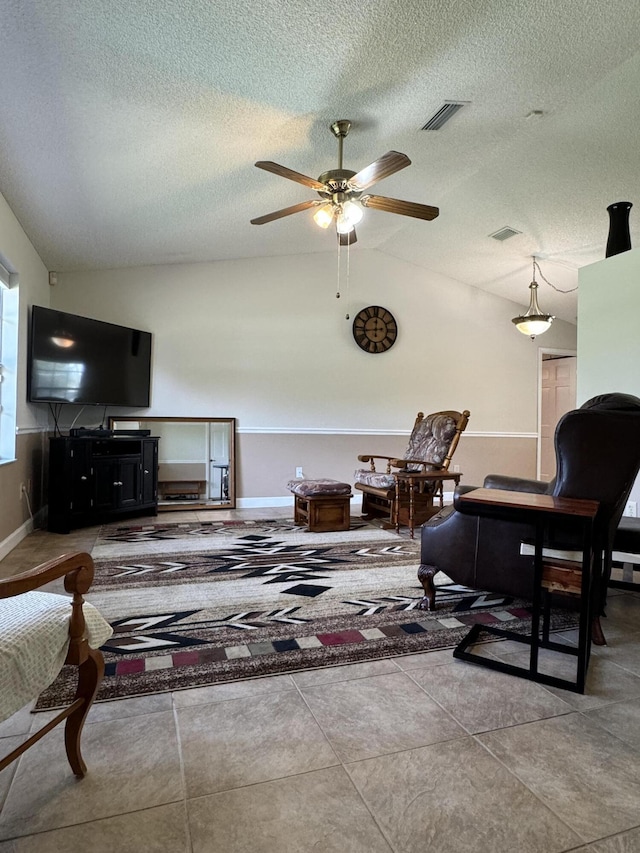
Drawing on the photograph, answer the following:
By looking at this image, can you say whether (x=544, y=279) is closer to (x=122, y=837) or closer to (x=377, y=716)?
(x=377, y=716)

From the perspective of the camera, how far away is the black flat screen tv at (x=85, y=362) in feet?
13.0

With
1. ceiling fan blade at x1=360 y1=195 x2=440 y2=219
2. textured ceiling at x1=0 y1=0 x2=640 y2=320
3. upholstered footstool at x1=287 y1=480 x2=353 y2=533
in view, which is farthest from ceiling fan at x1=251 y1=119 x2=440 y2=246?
upholstered footstool at x1=287 y1=480 x2=353 y2=533

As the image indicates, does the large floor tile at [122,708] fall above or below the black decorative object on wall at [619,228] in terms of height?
below

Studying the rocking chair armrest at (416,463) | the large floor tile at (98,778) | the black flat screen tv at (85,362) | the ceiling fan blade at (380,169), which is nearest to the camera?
the large floor tile at (98,778)

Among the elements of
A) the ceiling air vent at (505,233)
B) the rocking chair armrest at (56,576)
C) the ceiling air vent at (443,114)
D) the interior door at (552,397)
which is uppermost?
the ceiling air vent at (443,114)

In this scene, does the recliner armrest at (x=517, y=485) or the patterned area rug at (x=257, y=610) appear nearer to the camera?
the patterned area rug at (x=257, y=610)

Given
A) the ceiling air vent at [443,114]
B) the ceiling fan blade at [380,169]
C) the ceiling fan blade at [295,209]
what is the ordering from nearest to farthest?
the ceiling fan blade at [380,169]
the ceiling air vent at [443,114]
the ceiling fan blade at [295,209]

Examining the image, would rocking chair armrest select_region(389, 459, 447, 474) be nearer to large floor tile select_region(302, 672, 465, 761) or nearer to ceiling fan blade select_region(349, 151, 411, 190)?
ceiling fan blade select_region(349, 151, 411, 190)

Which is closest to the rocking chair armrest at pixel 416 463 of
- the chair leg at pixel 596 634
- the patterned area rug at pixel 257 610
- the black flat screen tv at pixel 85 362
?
the patterned area rug at pixel 257 610

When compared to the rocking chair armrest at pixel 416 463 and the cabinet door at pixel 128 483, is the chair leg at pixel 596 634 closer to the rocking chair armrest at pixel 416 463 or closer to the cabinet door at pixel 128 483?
the rocking chair armrest at pixel 416 463

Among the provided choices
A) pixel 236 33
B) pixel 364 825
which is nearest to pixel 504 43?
pixel 236 33

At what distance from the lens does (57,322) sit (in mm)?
4125

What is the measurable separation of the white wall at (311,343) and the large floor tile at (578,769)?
4383 millimetres

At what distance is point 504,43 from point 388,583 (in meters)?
2.91
